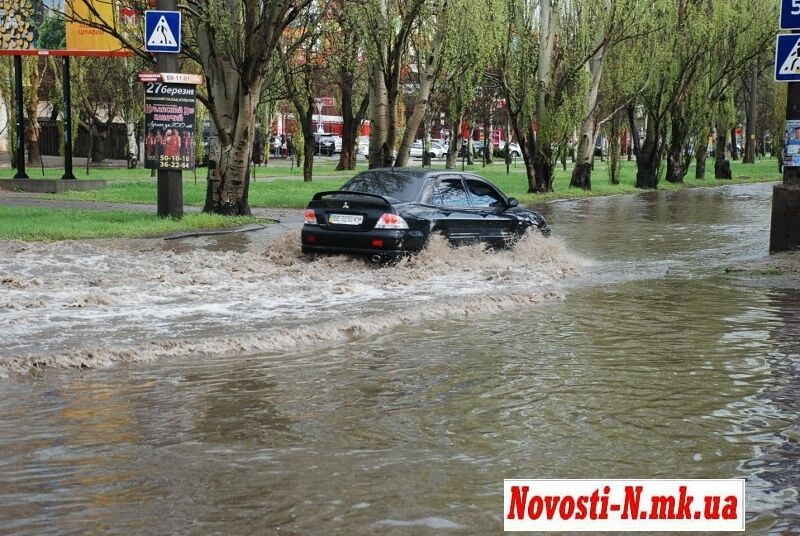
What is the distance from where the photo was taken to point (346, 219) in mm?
13773

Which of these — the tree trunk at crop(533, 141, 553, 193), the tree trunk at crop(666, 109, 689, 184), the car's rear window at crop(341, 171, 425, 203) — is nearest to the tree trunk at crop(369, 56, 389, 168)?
the tree trunk at crop(533, 141, 553, 193)

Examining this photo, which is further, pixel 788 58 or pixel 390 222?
pixel 788 58

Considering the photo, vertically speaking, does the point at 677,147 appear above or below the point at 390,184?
above

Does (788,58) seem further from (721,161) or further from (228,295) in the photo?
(721,161)

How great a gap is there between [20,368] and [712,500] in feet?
15.7

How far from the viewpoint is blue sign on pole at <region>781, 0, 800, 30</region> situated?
47.2ft

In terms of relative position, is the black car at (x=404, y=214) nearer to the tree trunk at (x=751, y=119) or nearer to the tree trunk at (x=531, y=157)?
the tree trunk at (x=531, y=157)

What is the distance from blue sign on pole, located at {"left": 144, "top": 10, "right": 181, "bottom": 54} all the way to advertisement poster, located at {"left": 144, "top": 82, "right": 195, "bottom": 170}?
30.9 inches

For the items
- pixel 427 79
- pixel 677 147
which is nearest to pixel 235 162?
pixel 427 79

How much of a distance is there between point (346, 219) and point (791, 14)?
6184 millimetres

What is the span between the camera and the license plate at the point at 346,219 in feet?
44.9

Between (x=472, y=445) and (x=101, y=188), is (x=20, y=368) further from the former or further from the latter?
(x=101, y=188)

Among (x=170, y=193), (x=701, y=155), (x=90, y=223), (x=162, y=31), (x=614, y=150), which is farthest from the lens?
(x=701, y=155)

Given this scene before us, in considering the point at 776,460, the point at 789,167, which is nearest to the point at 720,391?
the point at 776,460
